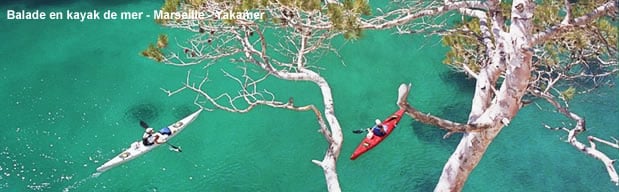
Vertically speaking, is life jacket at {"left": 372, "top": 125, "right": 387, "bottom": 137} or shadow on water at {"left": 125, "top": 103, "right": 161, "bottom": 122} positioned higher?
life jacket at {"left": 372, "top": 125, "right": 387, "bottom": 137}

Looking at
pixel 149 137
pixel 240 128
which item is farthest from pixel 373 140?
pixel 149 137

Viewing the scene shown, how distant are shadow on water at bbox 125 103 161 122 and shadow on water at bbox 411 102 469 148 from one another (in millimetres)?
3429

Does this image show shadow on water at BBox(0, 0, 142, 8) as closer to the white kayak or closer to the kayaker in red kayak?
the white kayak

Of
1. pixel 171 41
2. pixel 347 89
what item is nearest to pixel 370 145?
pixel 347 89

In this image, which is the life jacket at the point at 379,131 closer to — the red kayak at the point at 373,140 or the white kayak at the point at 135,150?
the red kayak at the point at 373,140

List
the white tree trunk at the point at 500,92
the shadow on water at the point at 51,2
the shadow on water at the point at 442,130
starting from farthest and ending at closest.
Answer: the shadow on water at the point at 51,2 → the shadow on water at the point at 442,130 → the white tree trunk at the point at 500,92

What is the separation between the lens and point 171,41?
931 centimetres

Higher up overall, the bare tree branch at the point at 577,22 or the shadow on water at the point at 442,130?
the bare tree branch at the point at 577,22

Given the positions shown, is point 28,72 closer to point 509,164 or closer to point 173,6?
point 173,6

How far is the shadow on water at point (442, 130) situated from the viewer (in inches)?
290

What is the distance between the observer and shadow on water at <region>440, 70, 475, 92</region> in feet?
27.6

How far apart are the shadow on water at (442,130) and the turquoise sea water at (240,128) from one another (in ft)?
0.06

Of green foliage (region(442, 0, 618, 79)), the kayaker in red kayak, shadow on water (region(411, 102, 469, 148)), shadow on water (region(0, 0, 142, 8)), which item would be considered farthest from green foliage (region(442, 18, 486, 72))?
shadow on water (region(0, 0, 142, 8))

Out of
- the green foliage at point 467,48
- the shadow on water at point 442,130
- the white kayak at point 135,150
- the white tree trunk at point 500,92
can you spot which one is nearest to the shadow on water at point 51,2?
the white kayak at point 135,150
